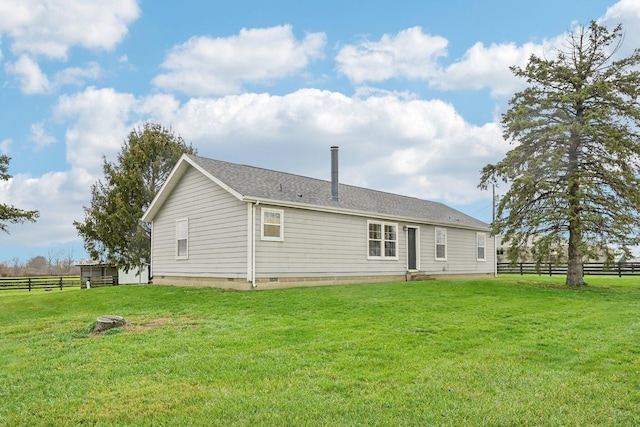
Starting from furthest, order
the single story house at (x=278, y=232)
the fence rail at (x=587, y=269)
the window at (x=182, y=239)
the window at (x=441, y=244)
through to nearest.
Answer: the fence rail at (x=587, y=269)
the window at (x=441, y=244)
the window at (x=182, y=239)
the single story house at (x=278, y=232)

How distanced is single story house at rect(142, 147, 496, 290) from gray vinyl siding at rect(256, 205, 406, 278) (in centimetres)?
4

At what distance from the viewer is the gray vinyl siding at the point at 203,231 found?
52.3 feet

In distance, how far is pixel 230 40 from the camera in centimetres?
1475

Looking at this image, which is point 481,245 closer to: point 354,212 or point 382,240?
point 382,240

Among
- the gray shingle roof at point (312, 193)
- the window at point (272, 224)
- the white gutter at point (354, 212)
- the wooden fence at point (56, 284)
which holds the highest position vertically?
the gray shingle roof at point (312, 193)

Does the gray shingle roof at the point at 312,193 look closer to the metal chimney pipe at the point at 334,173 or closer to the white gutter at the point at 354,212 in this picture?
the white gutter at the point at 354,212

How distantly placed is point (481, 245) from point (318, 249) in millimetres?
12754

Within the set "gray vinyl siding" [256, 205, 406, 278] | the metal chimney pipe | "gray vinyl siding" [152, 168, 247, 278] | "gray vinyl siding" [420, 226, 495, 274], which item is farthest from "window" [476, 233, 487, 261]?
"gray vinyl siding" [152, 168, 247, 278]

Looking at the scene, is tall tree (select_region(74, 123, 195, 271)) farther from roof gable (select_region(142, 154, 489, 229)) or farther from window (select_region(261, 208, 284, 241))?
window (select_region(261, 208, 284, 241))

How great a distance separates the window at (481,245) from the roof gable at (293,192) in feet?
4.39

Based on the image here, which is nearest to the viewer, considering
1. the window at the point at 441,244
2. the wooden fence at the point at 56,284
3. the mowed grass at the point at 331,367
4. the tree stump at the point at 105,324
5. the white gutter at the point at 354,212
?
the mowed grass at the point at 331,367

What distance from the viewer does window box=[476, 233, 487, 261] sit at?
86.7 ft

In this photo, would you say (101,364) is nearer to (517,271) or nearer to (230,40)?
(230,40)

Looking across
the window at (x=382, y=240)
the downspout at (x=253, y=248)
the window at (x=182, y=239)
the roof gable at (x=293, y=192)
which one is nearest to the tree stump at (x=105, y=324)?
the downspout at (x=253, y=248)
